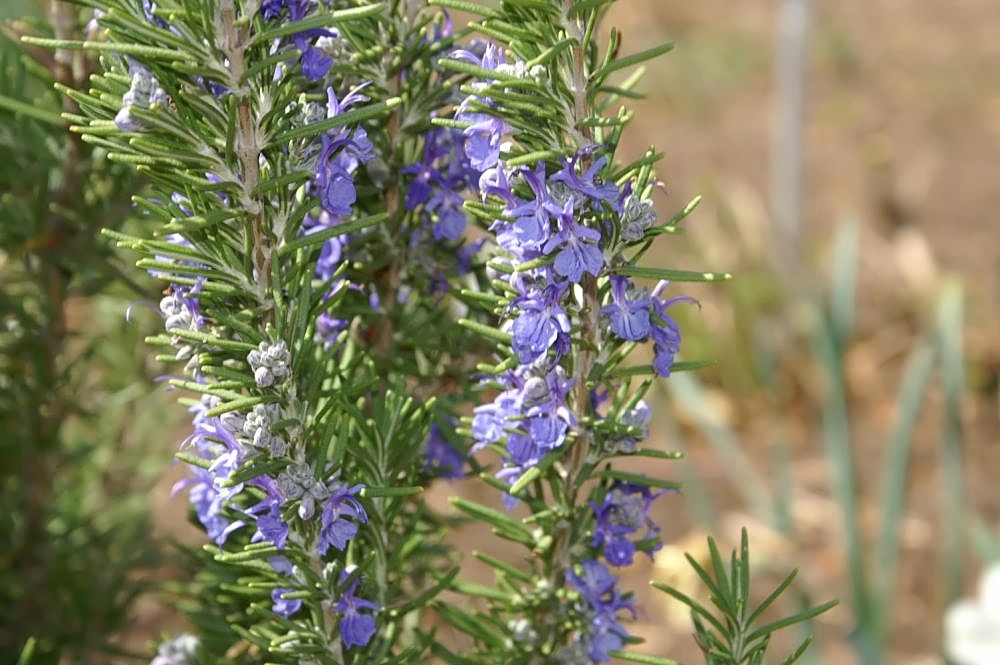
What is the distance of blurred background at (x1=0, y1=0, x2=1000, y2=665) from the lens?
37.3 inches

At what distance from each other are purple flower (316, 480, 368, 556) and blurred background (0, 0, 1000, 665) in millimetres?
365

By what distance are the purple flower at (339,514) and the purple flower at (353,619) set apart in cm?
4

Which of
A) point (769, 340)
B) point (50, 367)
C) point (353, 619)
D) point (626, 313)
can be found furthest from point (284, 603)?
point (769, 340)

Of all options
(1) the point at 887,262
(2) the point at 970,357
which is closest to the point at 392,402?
(2) the point at 970,357

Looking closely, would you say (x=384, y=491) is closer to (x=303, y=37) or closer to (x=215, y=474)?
(x=215, y=474)

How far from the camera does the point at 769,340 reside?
8.98ft

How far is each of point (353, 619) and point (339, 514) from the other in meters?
0.07

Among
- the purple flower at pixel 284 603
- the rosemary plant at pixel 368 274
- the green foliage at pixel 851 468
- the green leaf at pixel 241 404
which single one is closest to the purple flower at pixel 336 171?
the rosemary plant at pixel 368 274

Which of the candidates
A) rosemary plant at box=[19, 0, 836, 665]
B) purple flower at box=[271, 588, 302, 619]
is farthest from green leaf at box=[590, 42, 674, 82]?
purple flower at box=[271, 588, 302, 619]

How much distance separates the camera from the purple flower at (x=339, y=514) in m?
0.57

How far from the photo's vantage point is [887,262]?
124 inches

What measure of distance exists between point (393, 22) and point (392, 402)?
0.24 metres

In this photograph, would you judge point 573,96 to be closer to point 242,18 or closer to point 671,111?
point 242,18

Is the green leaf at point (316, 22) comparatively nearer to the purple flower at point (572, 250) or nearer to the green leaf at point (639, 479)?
the purple flower at point (572, 250)
